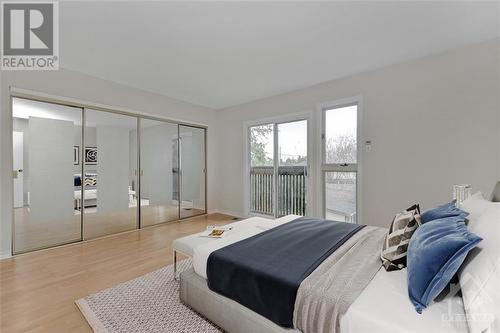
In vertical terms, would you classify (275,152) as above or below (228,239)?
above

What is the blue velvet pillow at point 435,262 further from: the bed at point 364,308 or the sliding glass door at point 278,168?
the sliding glass door at point 278,168

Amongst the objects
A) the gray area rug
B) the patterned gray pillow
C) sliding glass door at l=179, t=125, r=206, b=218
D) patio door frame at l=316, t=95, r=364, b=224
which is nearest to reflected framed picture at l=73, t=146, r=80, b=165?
sliding glass door at l=179, t=125, r=206, b=218

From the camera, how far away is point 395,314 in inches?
38.7

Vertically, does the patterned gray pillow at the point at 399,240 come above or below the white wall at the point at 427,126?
below

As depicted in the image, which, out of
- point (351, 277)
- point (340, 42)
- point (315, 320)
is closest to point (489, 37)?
point (340, 42)

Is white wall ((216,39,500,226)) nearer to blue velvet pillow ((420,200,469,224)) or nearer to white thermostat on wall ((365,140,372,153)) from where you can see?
white thermostat on wall ((365,140,372,153))

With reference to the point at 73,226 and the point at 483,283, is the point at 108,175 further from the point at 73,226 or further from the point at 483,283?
the point at 483,283

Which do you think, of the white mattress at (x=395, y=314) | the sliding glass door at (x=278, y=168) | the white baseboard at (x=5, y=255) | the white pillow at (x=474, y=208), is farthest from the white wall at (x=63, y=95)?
the white pillow at (x=474, y=208)

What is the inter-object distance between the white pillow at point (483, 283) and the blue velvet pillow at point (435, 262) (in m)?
0.05

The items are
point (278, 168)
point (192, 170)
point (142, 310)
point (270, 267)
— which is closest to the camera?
point (270, 267)

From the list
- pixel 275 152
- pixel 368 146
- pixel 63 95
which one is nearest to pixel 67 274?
pixel 63 95

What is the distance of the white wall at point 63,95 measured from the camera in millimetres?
2775

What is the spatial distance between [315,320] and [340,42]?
2.70 metres

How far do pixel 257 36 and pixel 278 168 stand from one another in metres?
2.61
